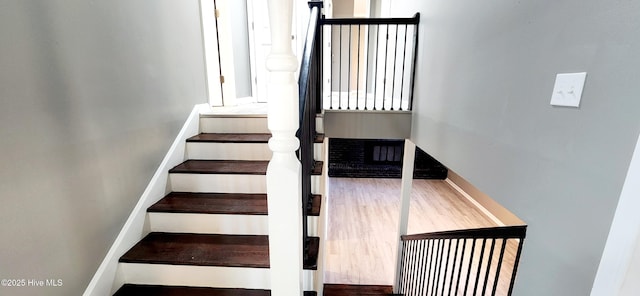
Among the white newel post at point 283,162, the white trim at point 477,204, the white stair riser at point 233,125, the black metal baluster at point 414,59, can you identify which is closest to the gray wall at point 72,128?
Answer: the white stair riser at point 233,125

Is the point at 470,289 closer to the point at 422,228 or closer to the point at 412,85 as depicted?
the point at 422,228

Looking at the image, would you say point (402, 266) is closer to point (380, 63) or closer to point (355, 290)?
Result: point (355, 290)

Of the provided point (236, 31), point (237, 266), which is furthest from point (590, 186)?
point (236, 31)

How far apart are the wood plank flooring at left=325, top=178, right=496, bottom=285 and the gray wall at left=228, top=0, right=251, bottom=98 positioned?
304 centimetres

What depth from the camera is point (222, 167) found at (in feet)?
6.55

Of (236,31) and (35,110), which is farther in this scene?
(236,31)

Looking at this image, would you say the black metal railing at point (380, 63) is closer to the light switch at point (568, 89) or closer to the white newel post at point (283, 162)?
the white newel post at point (283, 162)

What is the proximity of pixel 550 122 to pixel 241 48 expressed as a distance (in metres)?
3.47

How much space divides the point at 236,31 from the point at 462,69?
110 inches

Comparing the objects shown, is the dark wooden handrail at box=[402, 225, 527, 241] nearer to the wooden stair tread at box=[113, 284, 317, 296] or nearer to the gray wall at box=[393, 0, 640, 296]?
the gray wall at box=[393, 0, 640, 296]

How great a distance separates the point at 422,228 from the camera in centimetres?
538

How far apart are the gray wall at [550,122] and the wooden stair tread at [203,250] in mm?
1032

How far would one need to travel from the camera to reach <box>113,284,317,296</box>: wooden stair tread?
1489 mm

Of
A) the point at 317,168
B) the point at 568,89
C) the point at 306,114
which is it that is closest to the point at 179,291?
the point at 317,168
